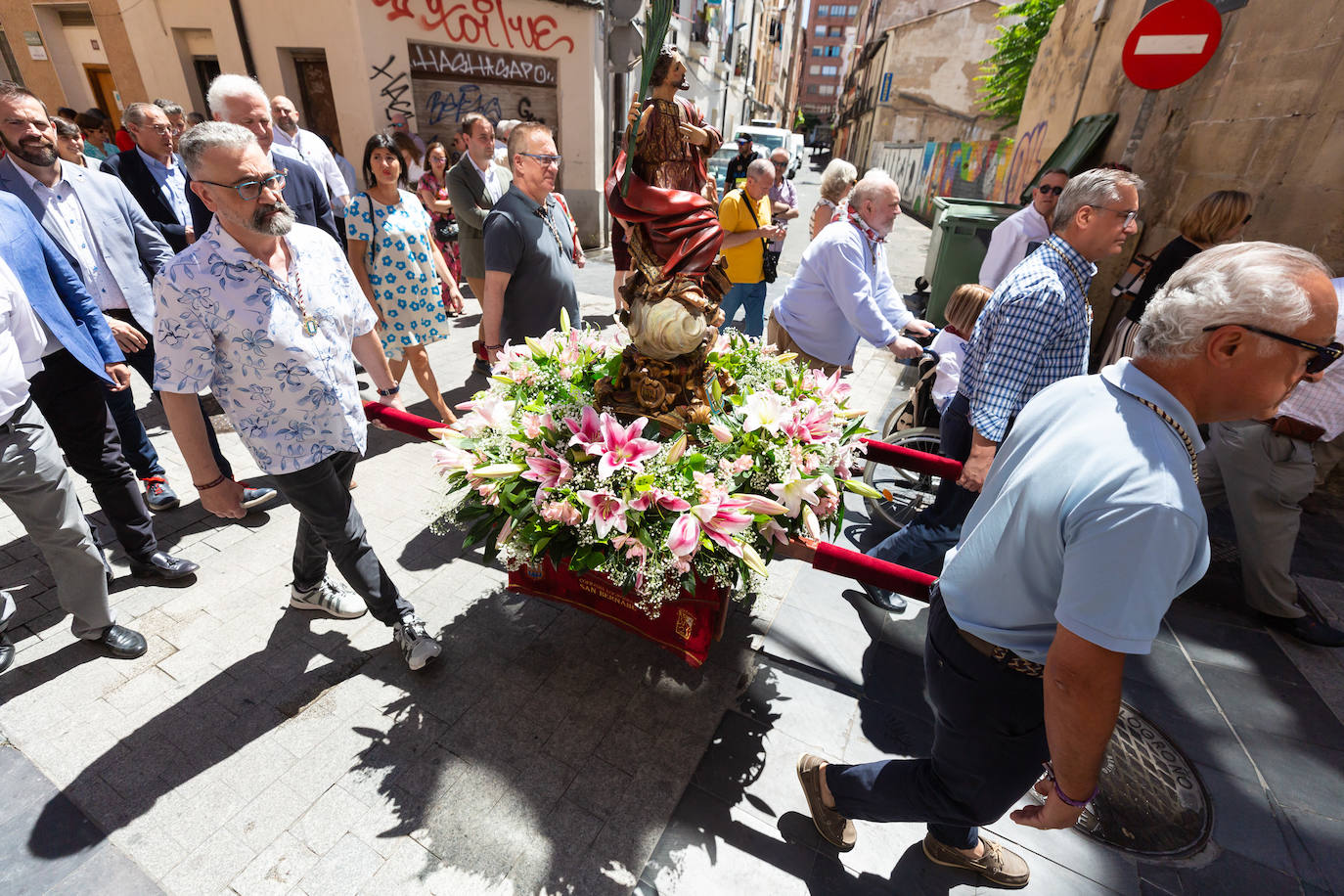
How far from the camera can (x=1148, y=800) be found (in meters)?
2.32

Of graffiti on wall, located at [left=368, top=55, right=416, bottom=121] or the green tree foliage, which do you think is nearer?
graffiti on wall, located at [left=368, top=55, right=416, bottom=121]

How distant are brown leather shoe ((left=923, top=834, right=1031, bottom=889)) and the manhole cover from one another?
41cm

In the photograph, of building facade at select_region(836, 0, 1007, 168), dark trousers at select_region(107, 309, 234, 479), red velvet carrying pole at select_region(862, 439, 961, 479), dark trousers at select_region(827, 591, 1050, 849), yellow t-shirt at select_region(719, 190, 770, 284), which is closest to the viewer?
dark trousers at select_region(827, 591, 1050, 849)

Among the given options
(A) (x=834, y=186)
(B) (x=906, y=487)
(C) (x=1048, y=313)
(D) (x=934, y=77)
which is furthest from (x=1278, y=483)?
(D) (x=934, y=77)

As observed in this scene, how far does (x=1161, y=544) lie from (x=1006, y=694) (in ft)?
2.06

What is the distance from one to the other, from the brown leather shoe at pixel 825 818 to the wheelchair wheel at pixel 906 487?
2077 millimetres

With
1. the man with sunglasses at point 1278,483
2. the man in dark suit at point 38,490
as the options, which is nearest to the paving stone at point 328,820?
the man in dark suit at point 38,490

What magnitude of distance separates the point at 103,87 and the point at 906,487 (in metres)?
17.5

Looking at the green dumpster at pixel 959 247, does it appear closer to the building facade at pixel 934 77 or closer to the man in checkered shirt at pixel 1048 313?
the man in checkered shirt at pixel 1048 313

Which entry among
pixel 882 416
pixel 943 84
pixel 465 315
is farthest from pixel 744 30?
pixel 882 416

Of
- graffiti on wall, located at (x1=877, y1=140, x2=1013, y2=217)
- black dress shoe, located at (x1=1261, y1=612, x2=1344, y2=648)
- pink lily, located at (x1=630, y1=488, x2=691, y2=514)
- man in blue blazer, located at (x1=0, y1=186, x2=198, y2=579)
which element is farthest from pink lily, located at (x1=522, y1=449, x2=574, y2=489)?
graffiti on wall, located at (x1=877, y1=140, x2=1013, y2=217)

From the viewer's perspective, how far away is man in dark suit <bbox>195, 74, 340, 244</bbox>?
11.9ft

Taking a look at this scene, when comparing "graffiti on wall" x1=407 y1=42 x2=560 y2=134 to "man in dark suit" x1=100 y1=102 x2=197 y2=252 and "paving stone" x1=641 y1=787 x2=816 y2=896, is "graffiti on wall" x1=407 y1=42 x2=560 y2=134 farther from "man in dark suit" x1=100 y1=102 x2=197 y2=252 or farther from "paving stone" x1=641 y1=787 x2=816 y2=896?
"paving stone" x1=641 y1=787 x2=816 y2=896

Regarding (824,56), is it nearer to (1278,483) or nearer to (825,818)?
(1278,483)
